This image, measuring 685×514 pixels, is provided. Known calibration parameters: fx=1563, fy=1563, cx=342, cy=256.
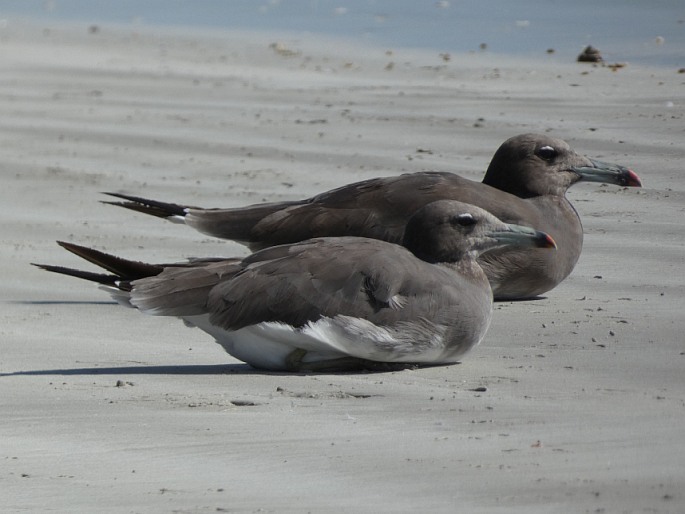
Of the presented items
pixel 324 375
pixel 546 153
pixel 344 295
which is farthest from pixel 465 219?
pixel 546 153

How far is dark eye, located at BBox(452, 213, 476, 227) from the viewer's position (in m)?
6.45

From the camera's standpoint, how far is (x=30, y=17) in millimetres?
21703

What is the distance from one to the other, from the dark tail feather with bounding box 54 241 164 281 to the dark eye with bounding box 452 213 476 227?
48.7 inches

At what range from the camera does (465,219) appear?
6.45 metres

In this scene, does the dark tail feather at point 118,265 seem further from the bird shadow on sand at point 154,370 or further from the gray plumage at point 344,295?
the bird shadow on sand at point 154,370

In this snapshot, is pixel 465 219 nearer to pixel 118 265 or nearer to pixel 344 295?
pixel 344 295

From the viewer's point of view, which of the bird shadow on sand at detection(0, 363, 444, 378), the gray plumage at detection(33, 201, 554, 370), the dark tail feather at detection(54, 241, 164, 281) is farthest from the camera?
the dark tail feather at detection(54, 241, 164, 281)

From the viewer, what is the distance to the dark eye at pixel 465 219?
21.1 feet

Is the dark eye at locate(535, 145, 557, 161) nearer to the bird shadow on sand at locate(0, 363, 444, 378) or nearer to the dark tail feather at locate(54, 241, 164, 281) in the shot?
the bird shadow on sand at locate(0, 363, 444, 378)

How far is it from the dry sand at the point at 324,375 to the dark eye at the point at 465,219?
21.7 inches

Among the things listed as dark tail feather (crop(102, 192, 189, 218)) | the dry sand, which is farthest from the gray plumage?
dark tail feather (crop(102, 192, 189, 218))

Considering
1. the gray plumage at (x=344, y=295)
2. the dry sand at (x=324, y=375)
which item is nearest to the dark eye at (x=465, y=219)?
the gray plumage at (x=344, y=295)

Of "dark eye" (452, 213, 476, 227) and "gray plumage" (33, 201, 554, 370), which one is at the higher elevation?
"dark eye" (452, 213, 476, 227)

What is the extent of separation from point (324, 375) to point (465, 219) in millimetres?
895
